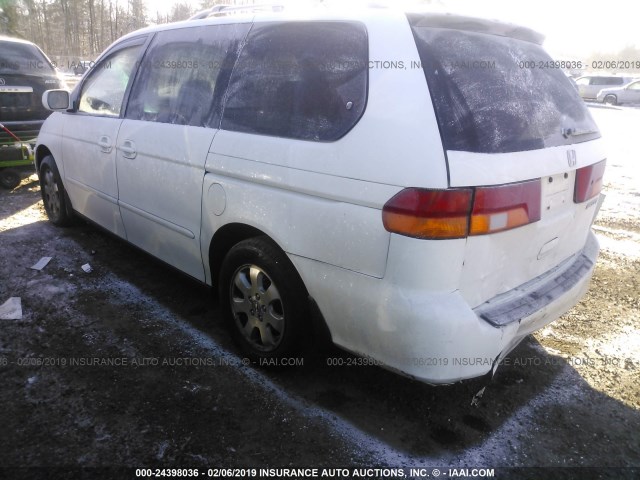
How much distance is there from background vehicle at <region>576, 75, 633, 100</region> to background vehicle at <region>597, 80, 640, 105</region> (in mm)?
1459

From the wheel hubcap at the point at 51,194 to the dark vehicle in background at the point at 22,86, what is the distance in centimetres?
164

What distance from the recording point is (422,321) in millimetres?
1838

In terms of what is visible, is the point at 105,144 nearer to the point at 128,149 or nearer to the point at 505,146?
the point at 128,149

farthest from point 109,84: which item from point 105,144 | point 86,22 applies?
point 86,22

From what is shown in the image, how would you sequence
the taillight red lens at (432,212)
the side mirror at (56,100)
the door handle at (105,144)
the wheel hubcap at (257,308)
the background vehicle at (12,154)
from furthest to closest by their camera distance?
the background vehicle at (12,154)
the side mirror at (56,100)
the door handle at (105,144)
the wheel hubcap at (257,308)
the taillight red lens at (432,212)

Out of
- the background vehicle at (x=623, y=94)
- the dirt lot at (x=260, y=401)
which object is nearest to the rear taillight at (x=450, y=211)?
the dirt lot at (x=260, y=401)

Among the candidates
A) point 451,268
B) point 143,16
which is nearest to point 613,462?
point 451,268

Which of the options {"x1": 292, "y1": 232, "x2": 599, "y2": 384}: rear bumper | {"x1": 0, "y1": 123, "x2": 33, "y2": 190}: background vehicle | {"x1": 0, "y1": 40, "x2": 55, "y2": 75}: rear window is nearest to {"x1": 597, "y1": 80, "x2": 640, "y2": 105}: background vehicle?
{"x1": 0, "y1": 40, "x2": 55, "y2": 75}: rear window

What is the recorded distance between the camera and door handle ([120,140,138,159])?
3.22 meters

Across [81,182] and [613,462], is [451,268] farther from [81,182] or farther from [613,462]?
[81,182]

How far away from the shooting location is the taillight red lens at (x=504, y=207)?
183 cm

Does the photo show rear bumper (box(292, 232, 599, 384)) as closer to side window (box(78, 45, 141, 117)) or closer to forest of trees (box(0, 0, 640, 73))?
side window (box(78, 45, 141, 117))

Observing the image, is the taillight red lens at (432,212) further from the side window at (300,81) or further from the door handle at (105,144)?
the door handle at (105,144)

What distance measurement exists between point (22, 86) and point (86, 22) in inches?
2612
